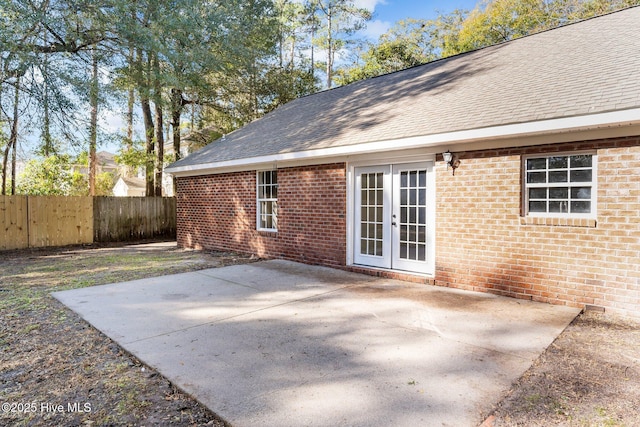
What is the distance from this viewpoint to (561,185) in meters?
5.27

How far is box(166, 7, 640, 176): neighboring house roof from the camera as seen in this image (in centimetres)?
502

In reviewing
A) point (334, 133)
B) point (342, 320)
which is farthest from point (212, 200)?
point (342, 320)

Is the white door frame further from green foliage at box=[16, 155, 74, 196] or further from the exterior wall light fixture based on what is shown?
green foliage at box=[16, 155, 74, 196]

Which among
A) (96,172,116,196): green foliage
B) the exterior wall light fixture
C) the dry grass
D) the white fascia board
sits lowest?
the dry grass

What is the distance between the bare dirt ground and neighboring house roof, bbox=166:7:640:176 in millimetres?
2708

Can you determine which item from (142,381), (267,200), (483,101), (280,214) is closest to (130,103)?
(267,200)

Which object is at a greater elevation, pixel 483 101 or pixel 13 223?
pixel 483 101

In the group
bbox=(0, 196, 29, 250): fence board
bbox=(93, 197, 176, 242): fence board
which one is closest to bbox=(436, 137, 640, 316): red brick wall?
bbox=(93, 197, 176, 242): fence board

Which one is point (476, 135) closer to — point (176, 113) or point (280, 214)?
point (280, 214)

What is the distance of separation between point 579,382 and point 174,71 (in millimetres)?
11912

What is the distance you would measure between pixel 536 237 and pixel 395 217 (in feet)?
7.78

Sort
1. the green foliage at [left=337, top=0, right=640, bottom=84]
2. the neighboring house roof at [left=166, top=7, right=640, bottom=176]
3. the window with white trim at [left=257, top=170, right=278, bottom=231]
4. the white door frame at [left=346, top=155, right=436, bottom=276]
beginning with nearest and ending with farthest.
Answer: the neighboring house roof at [left=166, top=7, right=640, bottom=176], the white door frame at [left=346, top=155, right=436, bottom=276], the window with white trim at [left=257, top=170, right=278, bottom=231], the green foliage at [left=337, top=0, right=640, bottom=84]

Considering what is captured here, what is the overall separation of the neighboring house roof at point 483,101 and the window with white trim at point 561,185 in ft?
1.83

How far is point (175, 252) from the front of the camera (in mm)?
11133
